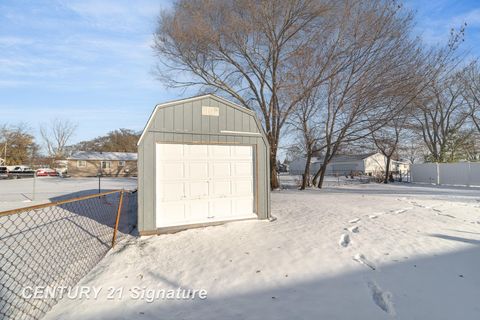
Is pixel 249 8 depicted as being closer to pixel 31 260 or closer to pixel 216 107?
pixel 216 107

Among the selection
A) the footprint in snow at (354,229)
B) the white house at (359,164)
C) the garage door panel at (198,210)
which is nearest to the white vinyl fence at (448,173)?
the footprint in snow at (354,229)

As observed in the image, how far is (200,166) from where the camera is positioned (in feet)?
20.3

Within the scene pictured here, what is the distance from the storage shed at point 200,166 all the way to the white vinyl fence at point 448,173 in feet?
58.8

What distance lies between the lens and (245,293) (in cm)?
316

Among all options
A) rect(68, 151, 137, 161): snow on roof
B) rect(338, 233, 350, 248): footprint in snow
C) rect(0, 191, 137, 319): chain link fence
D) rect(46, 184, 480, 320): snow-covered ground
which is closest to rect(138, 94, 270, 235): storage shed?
rect(46, 184, 480, 320): snow-covered ground

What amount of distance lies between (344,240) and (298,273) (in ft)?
5.67

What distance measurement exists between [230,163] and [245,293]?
3.64 meters

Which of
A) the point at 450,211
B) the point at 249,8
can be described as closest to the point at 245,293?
the point at 450,211

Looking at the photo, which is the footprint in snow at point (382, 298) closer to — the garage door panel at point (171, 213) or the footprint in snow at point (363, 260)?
the footprint in snow at point (363, 260)

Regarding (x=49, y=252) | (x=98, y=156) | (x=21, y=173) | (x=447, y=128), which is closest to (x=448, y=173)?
(x=447, y=128)

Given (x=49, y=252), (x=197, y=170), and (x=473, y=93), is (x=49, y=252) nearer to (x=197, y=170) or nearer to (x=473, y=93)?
(x=197, y=170)

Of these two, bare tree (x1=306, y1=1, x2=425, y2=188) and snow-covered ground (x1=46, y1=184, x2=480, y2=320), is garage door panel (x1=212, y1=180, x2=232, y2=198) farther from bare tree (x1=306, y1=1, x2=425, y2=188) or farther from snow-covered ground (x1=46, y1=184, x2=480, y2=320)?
bare tree (x1=306, y1=1, x2=425, y2=188)

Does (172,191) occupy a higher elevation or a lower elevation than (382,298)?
higher

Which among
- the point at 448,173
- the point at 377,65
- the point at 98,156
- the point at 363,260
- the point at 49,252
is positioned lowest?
the point at 49,252
